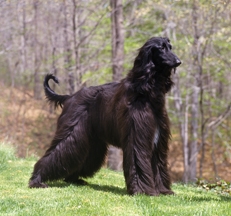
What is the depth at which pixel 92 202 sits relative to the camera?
4191 mm

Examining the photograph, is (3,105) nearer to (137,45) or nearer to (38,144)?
(38,144)

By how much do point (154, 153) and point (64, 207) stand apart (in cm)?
146

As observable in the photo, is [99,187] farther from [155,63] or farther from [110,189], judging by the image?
[155,63]

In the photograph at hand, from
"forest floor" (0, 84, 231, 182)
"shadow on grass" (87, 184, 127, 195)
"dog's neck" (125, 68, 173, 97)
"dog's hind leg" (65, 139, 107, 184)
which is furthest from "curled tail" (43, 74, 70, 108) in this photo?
"forest floor" (0, 84, 231, 182)

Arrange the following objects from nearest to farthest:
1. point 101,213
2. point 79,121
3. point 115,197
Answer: point 101,213
point 115,197
point 79,121

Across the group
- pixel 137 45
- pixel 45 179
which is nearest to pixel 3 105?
pixel 137 45

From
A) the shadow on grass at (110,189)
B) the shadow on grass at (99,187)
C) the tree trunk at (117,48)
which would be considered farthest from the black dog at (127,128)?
the tree trunk at (117,48)

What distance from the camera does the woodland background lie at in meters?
11.3

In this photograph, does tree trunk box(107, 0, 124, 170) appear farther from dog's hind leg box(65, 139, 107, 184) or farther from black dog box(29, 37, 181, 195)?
black dog box(29, 37, 181, 195)

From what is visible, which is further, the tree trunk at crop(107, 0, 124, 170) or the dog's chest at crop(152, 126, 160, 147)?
the tree trunk at crop(107, 0, 124, 170)

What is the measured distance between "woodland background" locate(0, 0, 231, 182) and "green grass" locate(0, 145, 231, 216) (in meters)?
5.08

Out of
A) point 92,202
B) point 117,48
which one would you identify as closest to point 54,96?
point 92,202

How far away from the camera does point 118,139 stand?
5090mm

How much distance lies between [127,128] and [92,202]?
994 millimetres
